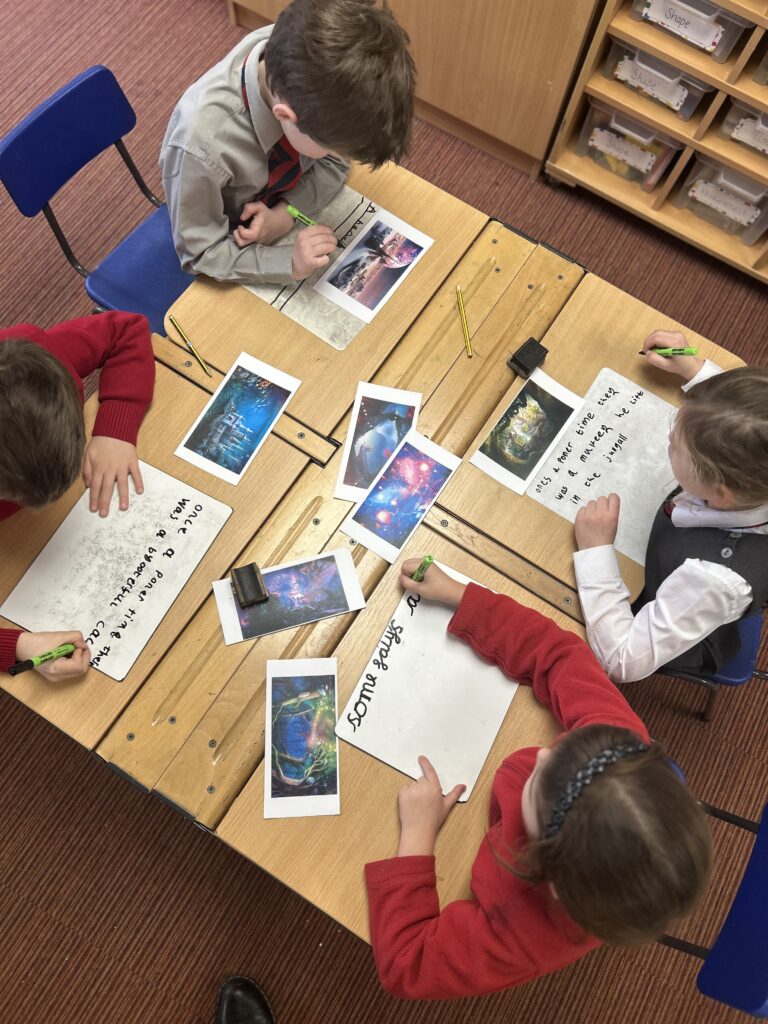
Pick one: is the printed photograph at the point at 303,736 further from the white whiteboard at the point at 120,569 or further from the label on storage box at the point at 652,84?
the label on storage box at the point at 652,84

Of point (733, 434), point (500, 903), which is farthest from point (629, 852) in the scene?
point (733, 434)

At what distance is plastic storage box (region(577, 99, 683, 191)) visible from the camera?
2367 mm

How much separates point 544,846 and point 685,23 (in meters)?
2.04

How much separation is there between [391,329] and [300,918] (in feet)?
4.89

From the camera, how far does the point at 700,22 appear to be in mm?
1961

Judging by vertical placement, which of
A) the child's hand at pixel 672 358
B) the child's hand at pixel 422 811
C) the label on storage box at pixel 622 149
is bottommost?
the child's hand at pixel 422 811

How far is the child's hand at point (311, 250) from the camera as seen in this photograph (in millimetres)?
1568

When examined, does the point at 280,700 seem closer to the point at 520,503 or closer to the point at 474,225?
the point at 520,503

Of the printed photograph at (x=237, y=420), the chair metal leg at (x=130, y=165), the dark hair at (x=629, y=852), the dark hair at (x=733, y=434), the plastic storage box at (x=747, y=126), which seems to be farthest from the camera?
the plastic storage box at (x=747, y=126)

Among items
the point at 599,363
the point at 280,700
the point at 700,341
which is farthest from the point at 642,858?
the point at 700,341

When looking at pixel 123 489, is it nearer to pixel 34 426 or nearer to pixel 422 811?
pixel 34 426

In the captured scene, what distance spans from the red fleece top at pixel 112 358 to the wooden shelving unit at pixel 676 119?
156 centimetres

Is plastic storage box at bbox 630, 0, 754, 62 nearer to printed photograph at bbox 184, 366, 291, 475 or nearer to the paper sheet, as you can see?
the paper sheet

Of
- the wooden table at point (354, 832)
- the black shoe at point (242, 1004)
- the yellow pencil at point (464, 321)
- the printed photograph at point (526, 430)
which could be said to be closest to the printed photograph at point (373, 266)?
the yellow pencil at point (464, 321)
